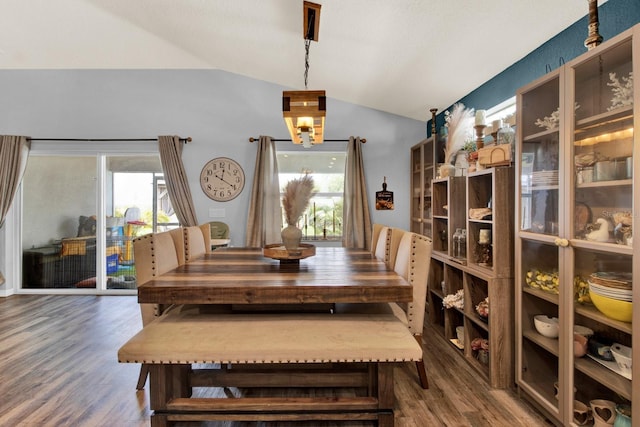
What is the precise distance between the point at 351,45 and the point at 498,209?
1850mm

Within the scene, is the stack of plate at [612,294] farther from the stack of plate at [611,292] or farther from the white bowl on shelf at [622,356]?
the white bowl on shelf at [622,356]

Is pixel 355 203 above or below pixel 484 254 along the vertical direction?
above

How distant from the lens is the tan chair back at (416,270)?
2018mm

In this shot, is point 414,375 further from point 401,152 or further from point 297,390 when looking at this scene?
point 401,152

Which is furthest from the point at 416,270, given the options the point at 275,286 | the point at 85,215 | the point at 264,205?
the point at 85,215

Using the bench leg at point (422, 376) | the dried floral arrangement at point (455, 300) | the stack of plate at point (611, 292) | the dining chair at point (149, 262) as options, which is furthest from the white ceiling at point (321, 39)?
the bench leg at point (422, 376)

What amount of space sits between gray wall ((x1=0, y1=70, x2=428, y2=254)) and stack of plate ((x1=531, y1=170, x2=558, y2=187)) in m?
2.71

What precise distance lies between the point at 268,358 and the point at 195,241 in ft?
5.47

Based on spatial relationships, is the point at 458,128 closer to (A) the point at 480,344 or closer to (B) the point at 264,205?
(A) the point at 480,344

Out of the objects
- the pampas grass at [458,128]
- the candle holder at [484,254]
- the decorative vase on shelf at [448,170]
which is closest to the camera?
the candle holder at [484,254]

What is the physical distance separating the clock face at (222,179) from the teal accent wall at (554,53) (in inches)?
113

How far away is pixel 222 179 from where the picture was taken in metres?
4.46

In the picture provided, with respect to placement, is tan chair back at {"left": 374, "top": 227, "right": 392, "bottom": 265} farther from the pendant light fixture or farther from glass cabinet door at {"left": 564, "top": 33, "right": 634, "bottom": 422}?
glass cabinet door at {"left": 564, "top": 33, "right": 634, "bottom": 422}

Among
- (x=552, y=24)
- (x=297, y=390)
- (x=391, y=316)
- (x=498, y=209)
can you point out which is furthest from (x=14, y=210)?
(x=552, y=24)
